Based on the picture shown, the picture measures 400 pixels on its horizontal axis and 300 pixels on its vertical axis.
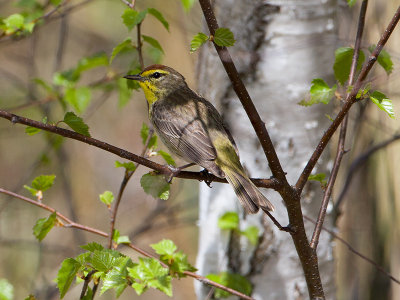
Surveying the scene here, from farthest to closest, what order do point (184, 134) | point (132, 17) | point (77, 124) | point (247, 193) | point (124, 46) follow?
point (184, 134) → point (124, 46) → point (247, 193) → point (132, 17) → point (77, 124)

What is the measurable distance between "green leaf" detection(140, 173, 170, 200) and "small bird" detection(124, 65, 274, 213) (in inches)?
18.8

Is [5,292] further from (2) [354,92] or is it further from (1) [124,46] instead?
(2) [354,92]

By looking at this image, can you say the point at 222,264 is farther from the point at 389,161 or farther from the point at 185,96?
the point at 389,161

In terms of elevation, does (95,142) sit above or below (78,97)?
below

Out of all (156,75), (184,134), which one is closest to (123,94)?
(156,75)

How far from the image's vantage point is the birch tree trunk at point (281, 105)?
3.13 metres

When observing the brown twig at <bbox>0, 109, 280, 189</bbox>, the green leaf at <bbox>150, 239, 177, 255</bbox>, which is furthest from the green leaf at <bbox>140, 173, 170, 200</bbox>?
the green leaf at <bbox>150, 239, 177, 255</bbox>

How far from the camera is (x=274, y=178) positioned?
6.38 ft

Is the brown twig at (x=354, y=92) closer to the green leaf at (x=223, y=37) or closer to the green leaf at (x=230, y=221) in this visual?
the green leaf at (x=223, y=37)

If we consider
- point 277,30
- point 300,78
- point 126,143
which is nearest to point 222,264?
point 300,78

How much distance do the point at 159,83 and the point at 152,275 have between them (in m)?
1.85

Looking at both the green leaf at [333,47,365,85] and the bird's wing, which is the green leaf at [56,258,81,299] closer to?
the bird's wing

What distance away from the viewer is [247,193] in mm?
2551

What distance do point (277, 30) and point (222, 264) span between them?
1538 millimetres
